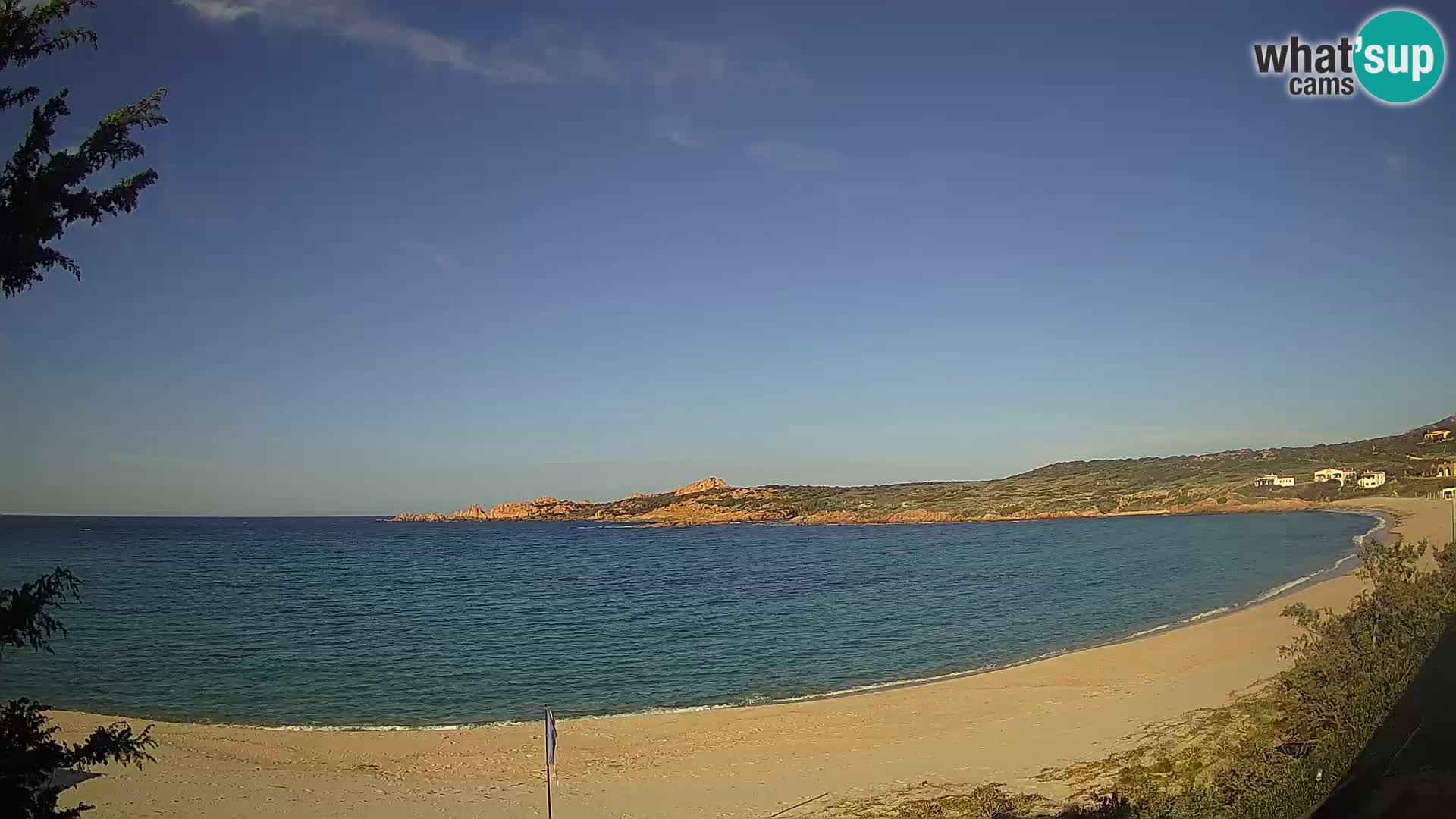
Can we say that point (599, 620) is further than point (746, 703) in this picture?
Yes

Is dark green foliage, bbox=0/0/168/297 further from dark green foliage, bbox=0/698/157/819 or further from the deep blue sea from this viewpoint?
the deep blue sea

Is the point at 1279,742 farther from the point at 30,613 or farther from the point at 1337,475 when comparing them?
the point at 1337,475

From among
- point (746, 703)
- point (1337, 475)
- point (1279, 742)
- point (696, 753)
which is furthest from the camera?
point (1337, 475)

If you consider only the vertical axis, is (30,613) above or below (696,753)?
above

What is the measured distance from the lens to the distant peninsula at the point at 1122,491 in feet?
277

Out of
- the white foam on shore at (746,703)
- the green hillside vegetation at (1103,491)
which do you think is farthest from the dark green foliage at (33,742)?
the green hillside vegetation at (1103,491)

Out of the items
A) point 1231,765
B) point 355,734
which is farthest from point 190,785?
point 1231,765

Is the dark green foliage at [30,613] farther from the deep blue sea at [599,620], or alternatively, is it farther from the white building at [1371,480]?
the white building at [1371,480]

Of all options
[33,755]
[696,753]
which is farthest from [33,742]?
[696,753]

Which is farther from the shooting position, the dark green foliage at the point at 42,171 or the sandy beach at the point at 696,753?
the sandy beach at the point at 696,753

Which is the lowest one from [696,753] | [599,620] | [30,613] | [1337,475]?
[599,620]

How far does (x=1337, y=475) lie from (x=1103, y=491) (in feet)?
126

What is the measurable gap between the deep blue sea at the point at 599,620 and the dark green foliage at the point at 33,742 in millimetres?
15872

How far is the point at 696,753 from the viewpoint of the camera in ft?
53.5
